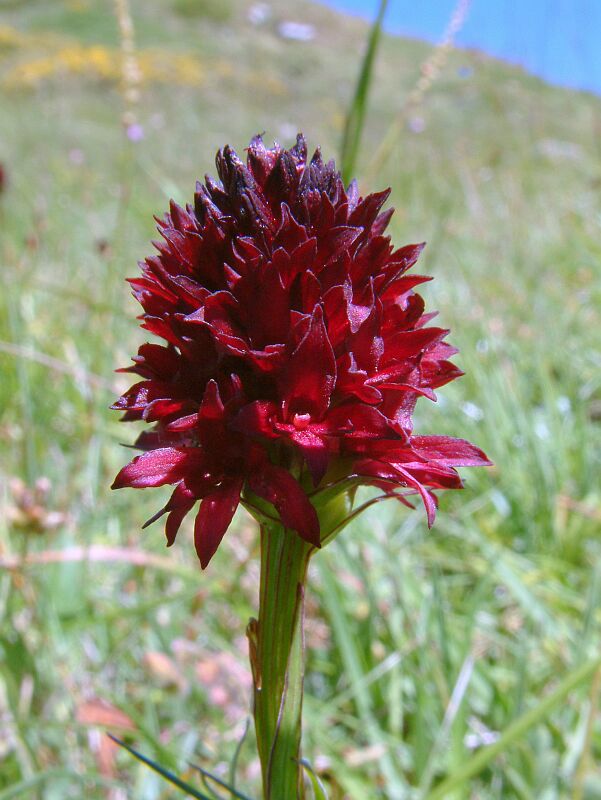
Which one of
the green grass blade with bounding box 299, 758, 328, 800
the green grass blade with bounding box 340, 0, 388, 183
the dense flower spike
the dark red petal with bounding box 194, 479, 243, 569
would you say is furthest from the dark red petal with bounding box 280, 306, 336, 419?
the green grass blade with bounding box 340, 0, 388, 183

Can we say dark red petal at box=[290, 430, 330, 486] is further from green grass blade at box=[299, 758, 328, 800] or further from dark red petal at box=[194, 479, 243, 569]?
green grass blade at box=[299, 758, 328, 800]

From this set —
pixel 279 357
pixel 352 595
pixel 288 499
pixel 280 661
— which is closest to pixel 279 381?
pixel 279 357

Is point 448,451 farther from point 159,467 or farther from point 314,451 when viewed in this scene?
point 159,467

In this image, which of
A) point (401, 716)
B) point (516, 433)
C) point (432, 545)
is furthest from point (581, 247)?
point (401, 716)

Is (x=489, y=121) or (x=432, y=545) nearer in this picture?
(x=432, y=545)

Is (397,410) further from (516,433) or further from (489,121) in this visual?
(489,121)
